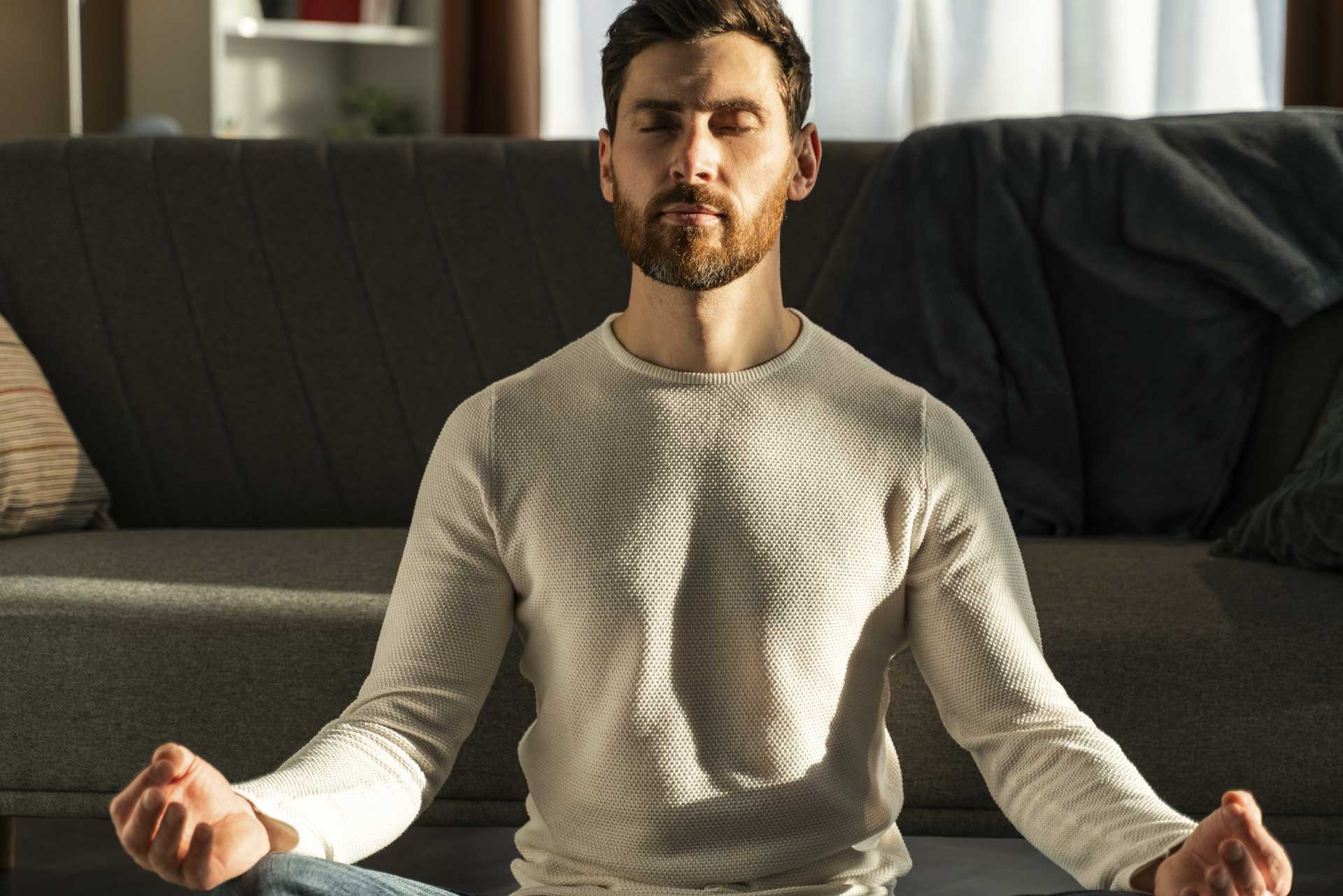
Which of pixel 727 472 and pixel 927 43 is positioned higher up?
pixel 927 43

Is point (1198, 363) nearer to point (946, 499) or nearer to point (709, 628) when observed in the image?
point (946, 499)

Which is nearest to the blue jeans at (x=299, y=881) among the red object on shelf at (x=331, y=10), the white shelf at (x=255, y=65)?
the white shelf at (x=255, y=65)

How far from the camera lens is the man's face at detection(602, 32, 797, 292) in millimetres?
1069

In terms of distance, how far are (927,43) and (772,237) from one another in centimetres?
231

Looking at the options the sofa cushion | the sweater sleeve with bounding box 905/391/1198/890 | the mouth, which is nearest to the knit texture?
the sweater sleeve with bounding box 905/391/1198/890

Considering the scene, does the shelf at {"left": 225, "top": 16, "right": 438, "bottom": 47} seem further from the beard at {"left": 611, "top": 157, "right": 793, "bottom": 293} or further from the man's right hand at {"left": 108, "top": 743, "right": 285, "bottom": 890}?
the man's right hand at {"left": 108, "top": 743, "right": 285, "bottom": 890}

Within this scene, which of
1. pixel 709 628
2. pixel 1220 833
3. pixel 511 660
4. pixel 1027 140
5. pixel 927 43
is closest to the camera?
pixel 1220 833

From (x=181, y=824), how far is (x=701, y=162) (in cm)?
57

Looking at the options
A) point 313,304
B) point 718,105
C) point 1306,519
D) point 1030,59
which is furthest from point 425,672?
point 1030,59

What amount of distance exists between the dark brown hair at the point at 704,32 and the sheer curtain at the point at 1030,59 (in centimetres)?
192

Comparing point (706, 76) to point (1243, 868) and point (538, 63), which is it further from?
point (538, 63)

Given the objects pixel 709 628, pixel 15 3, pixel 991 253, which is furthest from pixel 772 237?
pixel 15 3

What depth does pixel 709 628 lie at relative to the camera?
3.44ft

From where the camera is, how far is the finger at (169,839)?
0.80 meters
